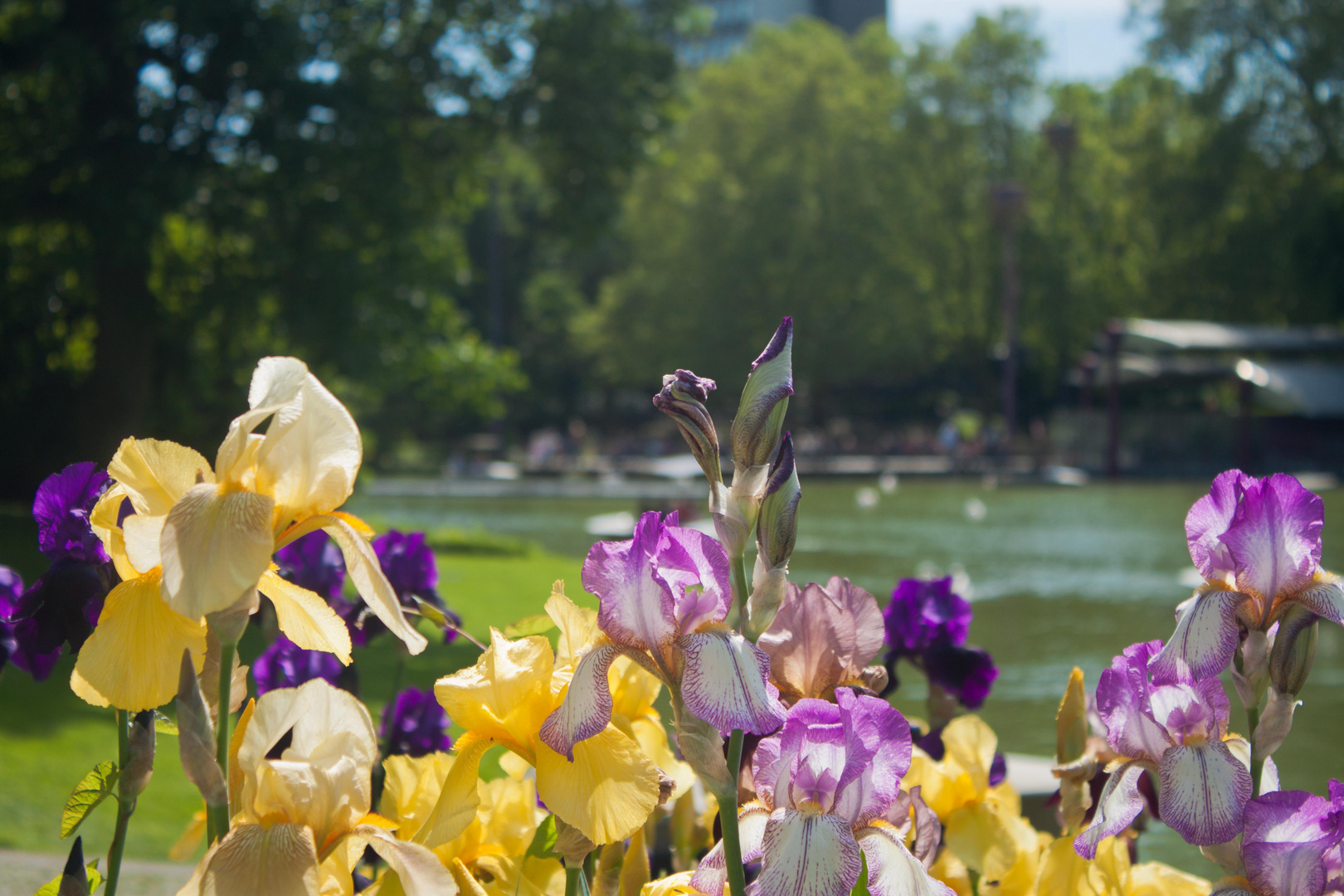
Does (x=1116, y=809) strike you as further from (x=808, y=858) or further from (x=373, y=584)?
(x=373, y=584)

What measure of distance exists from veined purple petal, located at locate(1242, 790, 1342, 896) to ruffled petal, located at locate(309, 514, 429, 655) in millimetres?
616

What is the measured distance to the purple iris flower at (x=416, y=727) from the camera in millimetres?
1648

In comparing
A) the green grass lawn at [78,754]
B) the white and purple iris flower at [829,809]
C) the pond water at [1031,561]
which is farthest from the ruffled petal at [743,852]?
the pond water at [1031,561]

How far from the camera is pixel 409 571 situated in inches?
67.7

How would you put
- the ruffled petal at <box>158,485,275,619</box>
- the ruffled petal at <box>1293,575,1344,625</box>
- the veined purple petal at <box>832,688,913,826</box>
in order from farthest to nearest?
1. the ruffled petal at <box>1293,575,1344,625</box>
2. the veined purple petal at <box>832,688,913,826</box>
3. the ruffled petal at <box>158,485,275,619</box>

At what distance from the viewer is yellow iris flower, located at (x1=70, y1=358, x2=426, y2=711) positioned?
Result: 2.49ft

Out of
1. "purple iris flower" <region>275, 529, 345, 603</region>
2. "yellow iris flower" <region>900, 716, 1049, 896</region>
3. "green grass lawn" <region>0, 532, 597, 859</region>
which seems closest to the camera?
"yellow iris flower" <region>900, 716, 1049, 896</region>

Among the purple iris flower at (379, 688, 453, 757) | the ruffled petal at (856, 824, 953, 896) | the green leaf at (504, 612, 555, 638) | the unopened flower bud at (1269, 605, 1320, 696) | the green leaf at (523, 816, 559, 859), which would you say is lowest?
the purple iris flower at (379, 688, 453, 757)

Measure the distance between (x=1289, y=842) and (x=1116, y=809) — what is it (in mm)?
121

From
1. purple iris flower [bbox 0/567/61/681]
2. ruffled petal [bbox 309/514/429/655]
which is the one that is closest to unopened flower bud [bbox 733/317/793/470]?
ruffled petal [bbox 309/514/429/655]

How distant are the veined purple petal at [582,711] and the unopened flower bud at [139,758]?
328 millimetres

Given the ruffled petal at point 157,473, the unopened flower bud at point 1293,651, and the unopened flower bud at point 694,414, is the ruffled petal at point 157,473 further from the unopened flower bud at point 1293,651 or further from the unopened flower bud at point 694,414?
the unopened flower bud at point 1293,651

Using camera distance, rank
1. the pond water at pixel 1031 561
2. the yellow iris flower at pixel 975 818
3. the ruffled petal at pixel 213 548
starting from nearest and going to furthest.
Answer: the ruffled petal at pixel 213 548
the yellow iris flower at pixel 975 818
the pond water at pixel 1031 561

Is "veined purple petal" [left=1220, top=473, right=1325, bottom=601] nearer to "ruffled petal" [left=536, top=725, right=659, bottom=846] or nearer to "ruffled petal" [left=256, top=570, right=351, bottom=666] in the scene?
"ruffled petal" [left=536, top=725, right=659, bottom=846]
